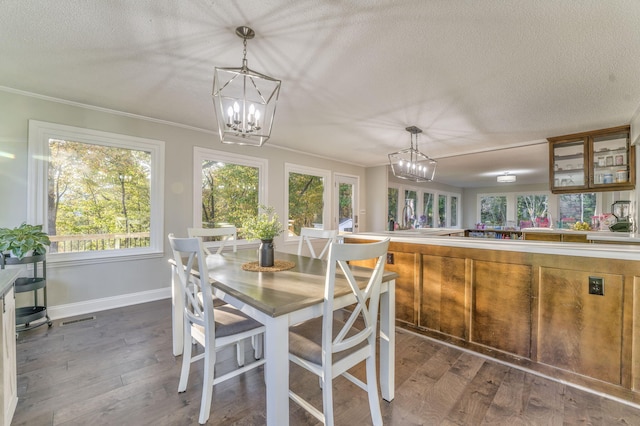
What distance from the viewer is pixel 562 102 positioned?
9.27 ft

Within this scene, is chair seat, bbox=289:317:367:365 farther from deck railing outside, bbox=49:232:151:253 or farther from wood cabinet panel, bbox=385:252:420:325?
deck railing outside, bbox=49:232:151:253

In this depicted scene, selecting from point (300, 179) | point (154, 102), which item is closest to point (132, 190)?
point (154, 102)

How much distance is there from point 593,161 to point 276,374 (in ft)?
15.7

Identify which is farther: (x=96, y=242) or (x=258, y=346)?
(x=96, y=242)

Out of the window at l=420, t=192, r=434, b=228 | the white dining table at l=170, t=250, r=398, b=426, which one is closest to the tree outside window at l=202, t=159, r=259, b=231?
the white dining table at l=170, t=250, r=398, b=426

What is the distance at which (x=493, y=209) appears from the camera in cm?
1011

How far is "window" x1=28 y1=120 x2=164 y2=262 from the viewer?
2.90 metres

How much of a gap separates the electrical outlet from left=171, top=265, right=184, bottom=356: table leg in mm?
2892

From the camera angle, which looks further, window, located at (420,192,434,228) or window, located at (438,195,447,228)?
window, located at (438,195,447,228)

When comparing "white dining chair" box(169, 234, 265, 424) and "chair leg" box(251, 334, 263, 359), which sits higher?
"white dining chair" box(169, 234, 265, 424)

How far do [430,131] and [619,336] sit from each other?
2.89 m

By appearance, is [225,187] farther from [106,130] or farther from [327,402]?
[327,402]

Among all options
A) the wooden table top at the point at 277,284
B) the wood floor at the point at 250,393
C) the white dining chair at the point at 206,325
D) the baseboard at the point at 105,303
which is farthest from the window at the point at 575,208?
the baseboard at the point at 105,303

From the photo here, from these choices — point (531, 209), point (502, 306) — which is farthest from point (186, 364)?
point (531, 209)
